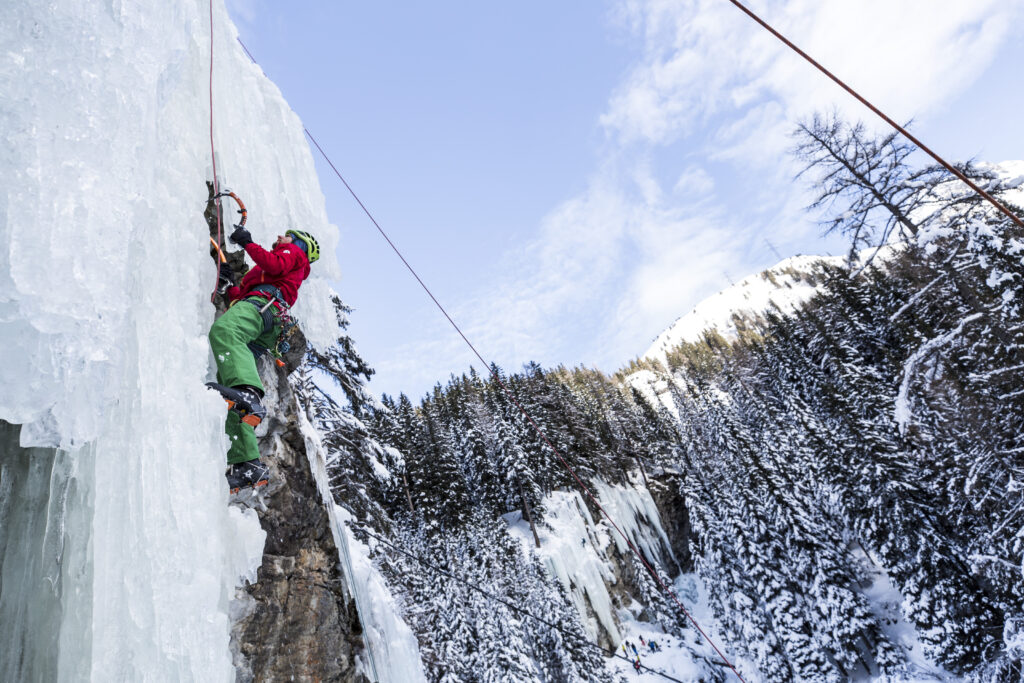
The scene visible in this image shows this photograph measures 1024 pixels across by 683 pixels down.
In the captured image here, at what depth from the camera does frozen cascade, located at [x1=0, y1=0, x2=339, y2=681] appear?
6.41ft

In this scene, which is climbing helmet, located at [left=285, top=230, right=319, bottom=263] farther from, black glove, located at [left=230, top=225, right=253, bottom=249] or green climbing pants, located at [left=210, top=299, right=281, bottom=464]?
green climbing pants, located at [left=210, top=299, right=281, bottom=464]

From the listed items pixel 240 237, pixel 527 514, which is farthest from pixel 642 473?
pixel 240 237

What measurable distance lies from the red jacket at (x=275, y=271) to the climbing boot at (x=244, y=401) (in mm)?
1118

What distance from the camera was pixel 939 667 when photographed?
69.2 feet

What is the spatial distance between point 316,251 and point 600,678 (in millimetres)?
23641

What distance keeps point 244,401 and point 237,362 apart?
1.26 feet

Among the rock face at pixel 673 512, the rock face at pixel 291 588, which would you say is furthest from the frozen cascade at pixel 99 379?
the rock face at pixel 673 512

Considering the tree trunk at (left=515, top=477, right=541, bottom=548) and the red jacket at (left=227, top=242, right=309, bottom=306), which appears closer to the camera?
the red jacket at (left=227, top=242, right=309, bottom=306)

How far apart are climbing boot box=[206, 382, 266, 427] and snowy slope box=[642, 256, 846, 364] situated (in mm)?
163314

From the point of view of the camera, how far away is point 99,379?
209 cm

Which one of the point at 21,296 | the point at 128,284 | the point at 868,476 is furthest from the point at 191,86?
the point at 868,476

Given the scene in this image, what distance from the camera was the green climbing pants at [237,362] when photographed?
3791 millimetres

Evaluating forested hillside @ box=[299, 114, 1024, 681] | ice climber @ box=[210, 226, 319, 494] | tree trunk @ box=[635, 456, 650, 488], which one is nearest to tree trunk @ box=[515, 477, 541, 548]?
forested hillside @ box=[299, 114, 1024, 681]

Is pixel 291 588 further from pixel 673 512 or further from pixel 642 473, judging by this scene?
pixel 673 512
